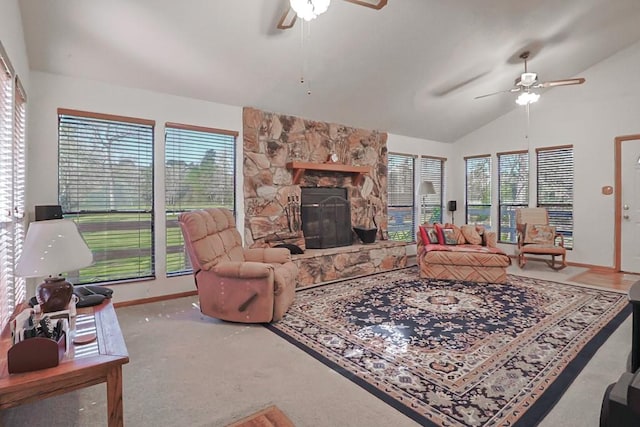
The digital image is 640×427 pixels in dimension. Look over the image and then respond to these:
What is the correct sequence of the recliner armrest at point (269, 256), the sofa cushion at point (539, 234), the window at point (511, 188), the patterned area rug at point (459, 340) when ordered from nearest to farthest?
1. the patterned area rug at point (459, 340)
2. the recliner armrest at point (269, 256)
3. the sofa cushion at point (539, 234)
4. the window at point (511, 188)

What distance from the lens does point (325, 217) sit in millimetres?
5547

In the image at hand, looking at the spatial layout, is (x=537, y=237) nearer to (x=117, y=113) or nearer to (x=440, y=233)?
(x=440, y=233)

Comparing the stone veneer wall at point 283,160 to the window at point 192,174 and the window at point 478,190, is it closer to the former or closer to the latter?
the window at point 192,174

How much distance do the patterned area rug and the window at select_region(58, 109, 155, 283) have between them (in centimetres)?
204

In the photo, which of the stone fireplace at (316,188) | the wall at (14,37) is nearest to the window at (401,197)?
the stone fireplace at (316,188)

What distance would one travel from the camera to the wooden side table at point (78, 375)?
126 cm

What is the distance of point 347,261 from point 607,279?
3.91m

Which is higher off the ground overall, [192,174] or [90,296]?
[192,174]

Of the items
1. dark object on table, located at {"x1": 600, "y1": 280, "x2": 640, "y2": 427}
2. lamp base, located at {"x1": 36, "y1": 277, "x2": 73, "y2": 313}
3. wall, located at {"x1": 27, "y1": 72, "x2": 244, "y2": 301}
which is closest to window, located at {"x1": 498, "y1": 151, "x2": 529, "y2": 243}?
wall, located at {"x1": 27, "y1": 72, "x2": 244, "y2": 301}

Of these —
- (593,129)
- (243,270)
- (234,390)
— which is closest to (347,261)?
(243,270)

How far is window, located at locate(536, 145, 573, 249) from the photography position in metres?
6.15

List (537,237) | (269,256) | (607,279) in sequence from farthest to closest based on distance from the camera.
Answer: (537,237) < (607,279) < (269,256)

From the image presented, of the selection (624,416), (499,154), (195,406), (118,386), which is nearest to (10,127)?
(118,386)

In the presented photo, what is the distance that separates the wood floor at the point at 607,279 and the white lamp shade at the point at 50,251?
595 cm
